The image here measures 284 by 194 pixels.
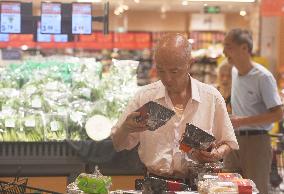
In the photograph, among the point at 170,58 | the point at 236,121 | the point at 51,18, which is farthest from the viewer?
the point at 236,121

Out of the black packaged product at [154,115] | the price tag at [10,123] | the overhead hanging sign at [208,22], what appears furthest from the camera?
the overhead hanging sign at [208,22]

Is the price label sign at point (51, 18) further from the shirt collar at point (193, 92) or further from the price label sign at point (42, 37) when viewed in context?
the shirt collar at point (193, 92)

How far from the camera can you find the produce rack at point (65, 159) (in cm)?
450

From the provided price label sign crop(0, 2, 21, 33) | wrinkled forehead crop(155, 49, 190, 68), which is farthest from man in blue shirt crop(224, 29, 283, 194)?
wrinkled forehead crop(155, 49, 190, 68)

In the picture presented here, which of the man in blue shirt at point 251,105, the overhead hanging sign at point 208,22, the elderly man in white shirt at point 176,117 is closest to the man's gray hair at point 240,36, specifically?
the man in blue shirt at point 251,105

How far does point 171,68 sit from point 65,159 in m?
1.61

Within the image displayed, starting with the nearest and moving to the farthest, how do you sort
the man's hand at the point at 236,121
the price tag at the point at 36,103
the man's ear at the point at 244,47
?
1. the price tag at the point at 36,103
2. the man's hand at the point at 236,121
3. the man's ear at the point at 244,47

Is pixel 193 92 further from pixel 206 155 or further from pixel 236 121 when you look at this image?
pixel 236 121

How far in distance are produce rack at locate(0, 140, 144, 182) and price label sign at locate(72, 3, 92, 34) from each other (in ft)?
3.35

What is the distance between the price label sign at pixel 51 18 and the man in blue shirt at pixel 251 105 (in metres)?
1.54

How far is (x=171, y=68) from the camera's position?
3209 millimetres

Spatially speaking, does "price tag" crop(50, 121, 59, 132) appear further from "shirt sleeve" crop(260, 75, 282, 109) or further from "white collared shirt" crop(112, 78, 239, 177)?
"shirt sleeve" crop(260, 75, 282, 109)

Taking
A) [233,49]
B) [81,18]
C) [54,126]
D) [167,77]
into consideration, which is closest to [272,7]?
[233,49]

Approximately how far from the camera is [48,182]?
4.51 metres
